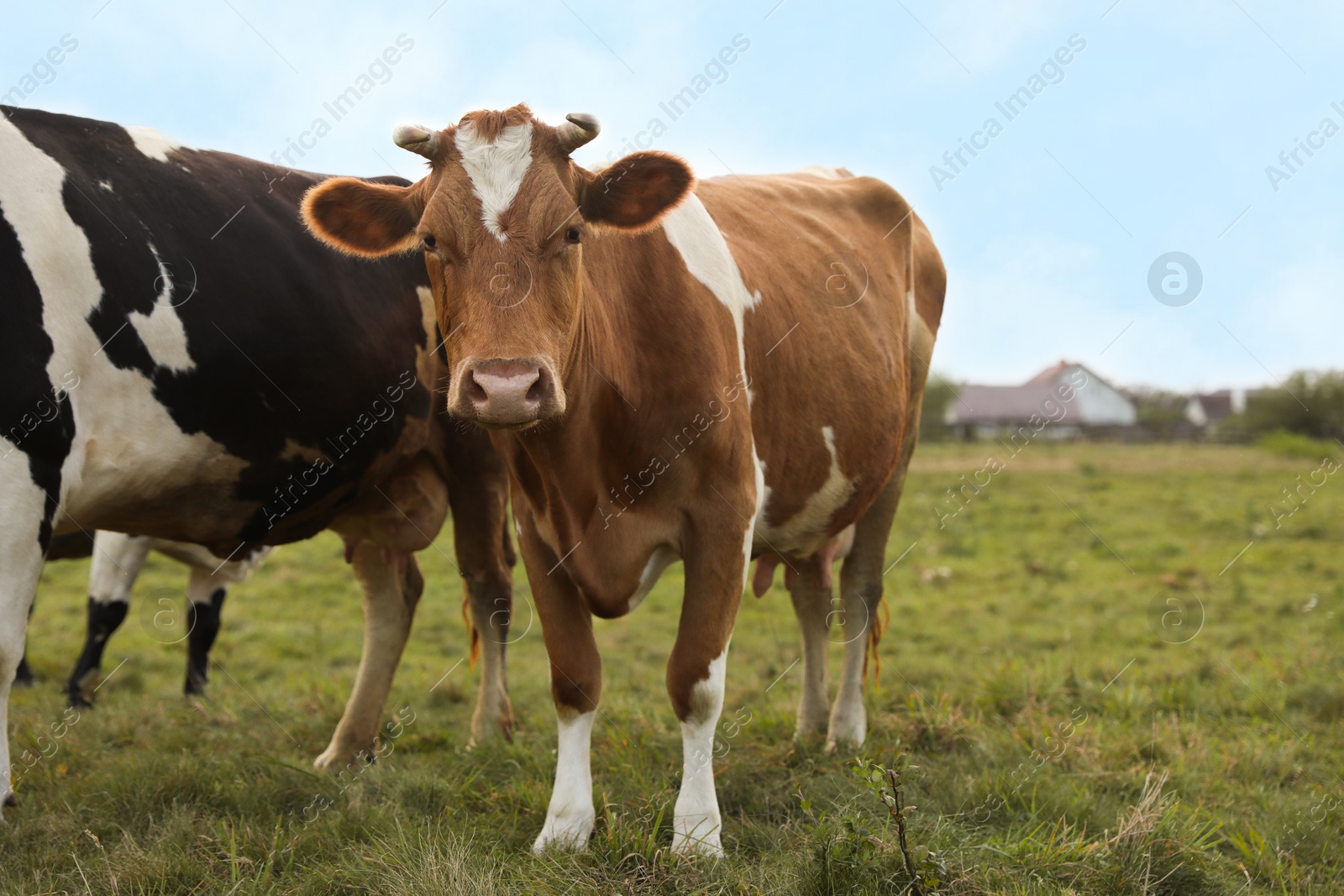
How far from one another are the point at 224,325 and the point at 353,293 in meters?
0.59

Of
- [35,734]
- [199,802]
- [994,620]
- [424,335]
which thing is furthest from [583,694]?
[994,620]

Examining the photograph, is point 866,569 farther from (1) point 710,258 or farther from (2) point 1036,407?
(2) point 1036,407

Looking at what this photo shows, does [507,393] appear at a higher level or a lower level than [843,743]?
higher

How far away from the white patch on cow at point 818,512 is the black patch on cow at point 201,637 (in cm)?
380

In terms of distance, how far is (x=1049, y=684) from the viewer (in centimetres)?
568

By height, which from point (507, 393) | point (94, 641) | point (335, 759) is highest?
point (507, 393)

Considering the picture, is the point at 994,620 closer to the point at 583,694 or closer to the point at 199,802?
the point at 583,694

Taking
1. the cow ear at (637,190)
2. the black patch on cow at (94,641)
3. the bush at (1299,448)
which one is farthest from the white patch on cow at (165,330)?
the bush at (1299,448)

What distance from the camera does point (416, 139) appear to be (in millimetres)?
3197

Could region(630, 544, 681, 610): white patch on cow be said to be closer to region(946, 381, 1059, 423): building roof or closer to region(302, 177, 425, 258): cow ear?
region(302, 177, 425, 258): cow ear

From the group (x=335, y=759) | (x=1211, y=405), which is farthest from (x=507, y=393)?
(x=1211, y=405)

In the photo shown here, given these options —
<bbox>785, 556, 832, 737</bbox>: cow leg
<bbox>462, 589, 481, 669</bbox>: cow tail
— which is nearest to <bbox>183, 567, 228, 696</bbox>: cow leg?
<bbox>462, 589, 481, 669</bbox>: cow tail

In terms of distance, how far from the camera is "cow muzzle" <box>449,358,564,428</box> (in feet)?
9.04

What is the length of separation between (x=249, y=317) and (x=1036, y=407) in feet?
190
